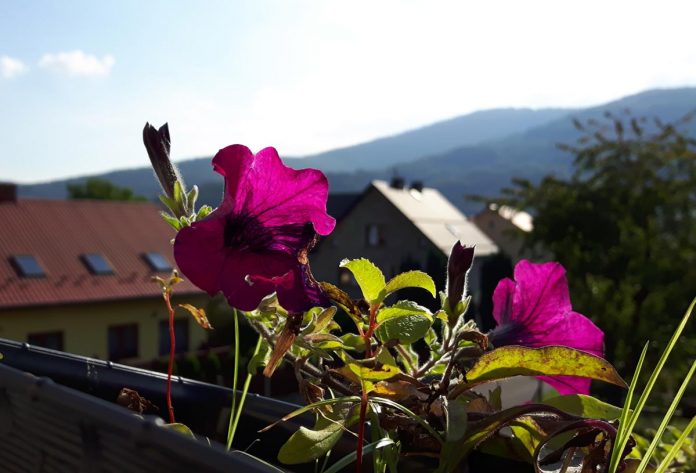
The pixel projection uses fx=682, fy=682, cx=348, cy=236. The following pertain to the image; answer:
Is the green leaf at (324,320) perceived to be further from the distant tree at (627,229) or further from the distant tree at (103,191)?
the distant tree at (103,191)

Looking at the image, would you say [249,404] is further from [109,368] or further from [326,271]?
[326,271]

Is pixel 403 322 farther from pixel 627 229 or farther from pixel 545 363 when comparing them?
pixel 627 229

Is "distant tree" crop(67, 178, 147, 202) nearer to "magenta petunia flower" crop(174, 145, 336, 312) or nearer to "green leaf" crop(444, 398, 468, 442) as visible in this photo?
"magenta petunia flower" crop(174, 145, 336, 312)

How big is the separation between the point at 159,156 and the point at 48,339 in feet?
41.6

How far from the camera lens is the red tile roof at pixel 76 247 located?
40.0 ft

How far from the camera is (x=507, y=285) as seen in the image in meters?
0.55

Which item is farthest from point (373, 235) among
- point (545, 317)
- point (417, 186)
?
point (545, 317)

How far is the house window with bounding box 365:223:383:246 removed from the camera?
690 inches

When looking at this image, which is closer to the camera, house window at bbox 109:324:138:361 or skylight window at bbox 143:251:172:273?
house window at bbox 109:324:138:361

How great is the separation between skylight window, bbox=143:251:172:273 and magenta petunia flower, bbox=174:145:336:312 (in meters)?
14.0

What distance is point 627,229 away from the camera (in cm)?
854

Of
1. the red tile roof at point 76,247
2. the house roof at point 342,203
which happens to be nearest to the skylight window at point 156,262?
the red tile roof at point 76,247

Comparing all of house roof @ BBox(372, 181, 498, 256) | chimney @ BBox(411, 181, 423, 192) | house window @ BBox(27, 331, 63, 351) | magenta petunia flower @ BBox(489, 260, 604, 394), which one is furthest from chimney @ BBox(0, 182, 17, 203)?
magenta petunia flower @ BBox(489, 260, 604, 394)

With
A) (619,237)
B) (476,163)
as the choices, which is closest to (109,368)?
(619,237)
